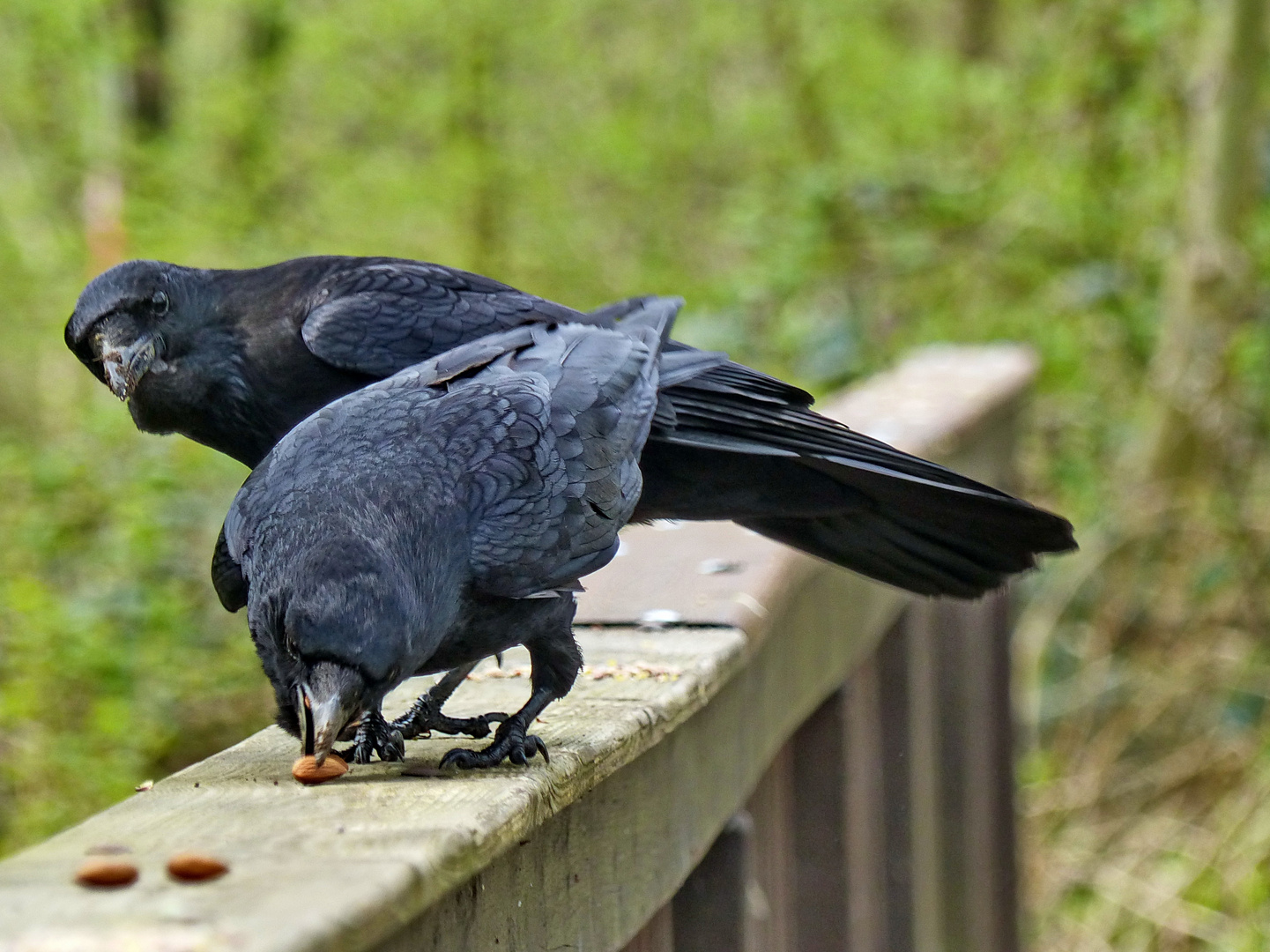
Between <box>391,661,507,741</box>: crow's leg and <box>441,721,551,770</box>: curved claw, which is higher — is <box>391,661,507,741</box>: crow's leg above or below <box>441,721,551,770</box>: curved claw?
above

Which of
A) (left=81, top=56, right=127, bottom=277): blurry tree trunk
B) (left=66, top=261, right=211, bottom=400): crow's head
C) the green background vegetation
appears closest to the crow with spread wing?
(left=66, top=261, right=211, bottom=400): crow's head

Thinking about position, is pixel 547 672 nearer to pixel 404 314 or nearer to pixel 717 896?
pixel 717 896

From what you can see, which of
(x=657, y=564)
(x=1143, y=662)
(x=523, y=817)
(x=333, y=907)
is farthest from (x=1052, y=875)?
(x=333, y=907)

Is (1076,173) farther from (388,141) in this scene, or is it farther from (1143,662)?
(388,141)

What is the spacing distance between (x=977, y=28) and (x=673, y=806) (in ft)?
32.5

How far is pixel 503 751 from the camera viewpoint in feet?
6.28

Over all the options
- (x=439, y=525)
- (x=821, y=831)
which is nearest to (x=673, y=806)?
(x=439, y=525)

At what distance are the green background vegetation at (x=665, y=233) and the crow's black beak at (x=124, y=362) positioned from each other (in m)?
1.87

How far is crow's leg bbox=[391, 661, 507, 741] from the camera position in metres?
2.21

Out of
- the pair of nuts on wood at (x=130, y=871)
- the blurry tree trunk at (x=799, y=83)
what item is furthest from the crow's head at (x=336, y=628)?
the blurry tree trunk at (x=799, y=83)

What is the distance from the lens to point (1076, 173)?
823cm

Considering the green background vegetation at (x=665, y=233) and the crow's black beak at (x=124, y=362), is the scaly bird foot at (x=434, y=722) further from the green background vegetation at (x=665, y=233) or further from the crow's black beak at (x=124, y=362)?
the green background vegetation at (x=665, y=233)

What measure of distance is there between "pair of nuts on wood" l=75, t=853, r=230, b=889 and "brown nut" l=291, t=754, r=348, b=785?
1.66 feet

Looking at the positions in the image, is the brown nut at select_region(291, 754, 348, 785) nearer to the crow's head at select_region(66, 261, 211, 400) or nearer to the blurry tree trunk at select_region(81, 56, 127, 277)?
the crow's head at select_region(66, 261, 211, 400)
